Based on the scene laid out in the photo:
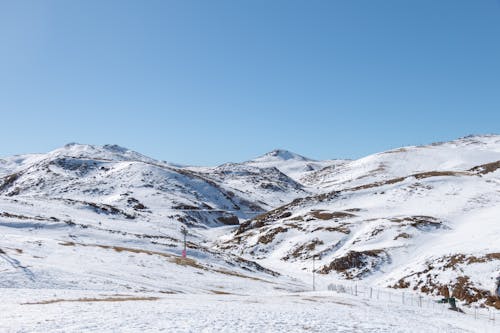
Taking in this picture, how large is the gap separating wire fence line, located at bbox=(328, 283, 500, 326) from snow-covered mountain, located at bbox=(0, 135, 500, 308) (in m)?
2.21

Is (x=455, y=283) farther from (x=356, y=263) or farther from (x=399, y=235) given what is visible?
(x=399, y=235)

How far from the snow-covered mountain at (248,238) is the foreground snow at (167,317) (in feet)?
24.1

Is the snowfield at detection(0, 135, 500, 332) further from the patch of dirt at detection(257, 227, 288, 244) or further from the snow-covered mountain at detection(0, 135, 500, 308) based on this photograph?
the patch of dirt at detection(257, 227, 288, 244)

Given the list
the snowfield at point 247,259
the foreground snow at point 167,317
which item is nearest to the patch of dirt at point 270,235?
the snowfield at point 247,259

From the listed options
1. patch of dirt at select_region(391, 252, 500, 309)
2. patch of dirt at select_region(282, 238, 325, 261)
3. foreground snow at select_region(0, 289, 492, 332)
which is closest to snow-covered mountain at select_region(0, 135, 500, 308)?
patch of dirt at select_region(391, 252, 500, 309)

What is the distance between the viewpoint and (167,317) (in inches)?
930

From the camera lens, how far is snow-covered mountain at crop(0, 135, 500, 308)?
155ft

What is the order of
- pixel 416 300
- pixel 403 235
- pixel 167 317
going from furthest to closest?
pixel 403 235 → pixel 416 300 → pixel 167 317

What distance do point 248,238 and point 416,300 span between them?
174 feet

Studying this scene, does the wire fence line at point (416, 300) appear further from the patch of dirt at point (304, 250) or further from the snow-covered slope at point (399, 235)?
the patch of dirt at point (304, 250)

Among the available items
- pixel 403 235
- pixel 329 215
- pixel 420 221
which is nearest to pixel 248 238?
pixel 329 215

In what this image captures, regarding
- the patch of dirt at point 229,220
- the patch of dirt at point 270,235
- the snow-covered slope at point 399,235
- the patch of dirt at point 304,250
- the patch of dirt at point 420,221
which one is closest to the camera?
the snow-covered slope at point 399,235

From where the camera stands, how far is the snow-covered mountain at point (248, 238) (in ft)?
155

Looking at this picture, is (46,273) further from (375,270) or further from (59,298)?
(375,270)
